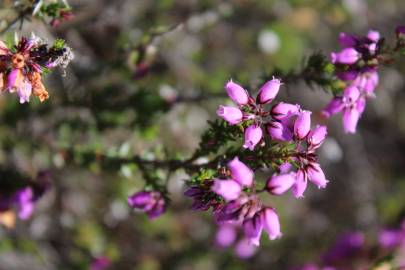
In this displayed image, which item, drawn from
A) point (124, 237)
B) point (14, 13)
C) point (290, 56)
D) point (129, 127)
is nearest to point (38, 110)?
point (129, 127)

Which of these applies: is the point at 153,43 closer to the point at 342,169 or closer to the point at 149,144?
the point at 149,144

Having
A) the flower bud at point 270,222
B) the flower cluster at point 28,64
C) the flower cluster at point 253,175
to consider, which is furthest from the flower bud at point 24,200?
the flower bud at point 270,222

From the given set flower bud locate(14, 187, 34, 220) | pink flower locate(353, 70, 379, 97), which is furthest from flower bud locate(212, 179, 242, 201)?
flower bud locate(14, 187, 34, 220)

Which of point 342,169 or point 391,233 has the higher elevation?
point 342,169

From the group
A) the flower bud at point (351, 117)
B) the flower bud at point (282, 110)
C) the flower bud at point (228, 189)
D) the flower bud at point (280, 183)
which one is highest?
the flower bud at point (351, 117)

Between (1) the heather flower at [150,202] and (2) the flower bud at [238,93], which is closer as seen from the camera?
(2) the flower bud at [238,93]

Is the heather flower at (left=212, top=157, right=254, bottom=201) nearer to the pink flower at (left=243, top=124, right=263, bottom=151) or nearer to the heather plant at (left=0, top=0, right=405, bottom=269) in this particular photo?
the heather plant at (left=0, top=0, right=405, bottom=269)

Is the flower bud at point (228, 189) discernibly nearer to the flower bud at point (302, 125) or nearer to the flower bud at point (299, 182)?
the flower bud at point (299, 182)
